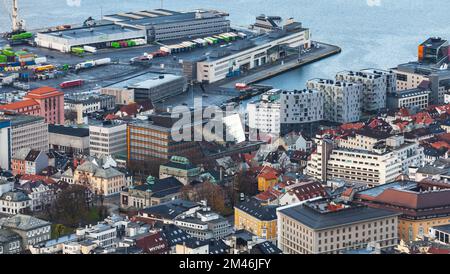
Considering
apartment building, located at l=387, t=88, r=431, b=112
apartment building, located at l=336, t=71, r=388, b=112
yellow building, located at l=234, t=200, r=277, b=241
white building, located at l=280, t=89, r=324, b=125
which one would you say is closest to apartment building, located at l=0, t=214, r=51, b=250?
yellow building, located at l=234, t=200, r=277, b=241

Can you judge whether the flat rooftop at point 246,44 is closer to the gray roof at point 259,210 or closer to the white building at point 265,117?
the white building at point 265,117

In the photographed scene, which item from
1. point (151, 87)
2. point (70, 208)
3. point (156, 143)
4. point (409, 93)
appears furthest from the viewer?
point (151, 87)

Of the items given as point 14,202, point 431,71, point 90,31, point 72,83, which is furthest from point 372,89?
point 90,31

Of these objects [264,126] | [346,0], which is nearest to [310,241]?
[264,126]

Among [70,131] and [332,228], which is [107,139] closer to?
[70,131]

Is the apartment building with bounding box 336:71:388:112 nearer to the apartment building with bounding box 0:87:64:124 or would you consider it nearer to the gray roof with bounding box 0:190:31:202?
the apartment building with bounding box 0:87:64:124

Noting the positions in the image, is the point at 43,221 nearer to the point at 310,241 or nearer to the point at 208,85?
the point at 310,241
